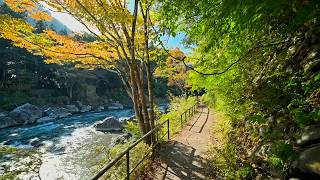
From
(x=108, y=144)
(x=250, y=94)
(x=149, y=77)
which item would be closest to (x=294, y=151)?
(x=250, y=94)

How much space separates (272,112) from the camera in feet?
21.0

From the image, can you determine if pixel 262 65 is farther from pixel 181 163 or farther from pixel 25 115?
pixel 25 115

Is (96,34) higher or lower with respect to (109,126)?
higher

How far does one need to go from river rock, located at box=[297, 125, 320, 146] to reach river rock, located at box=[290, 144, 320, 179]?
0.46ft

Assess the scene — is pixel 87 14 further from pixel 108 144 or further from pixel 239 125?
pixel 108 144

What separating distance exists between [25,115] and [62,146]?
18155mm

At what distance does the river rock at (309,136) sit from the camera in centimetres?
440

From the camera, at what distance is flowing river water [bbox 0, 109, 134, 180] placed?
15.4 metres

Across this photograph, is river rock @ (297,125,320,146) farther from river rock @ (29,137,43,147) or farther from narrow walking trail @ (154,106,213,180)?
river rock @ (29,137,43,147)

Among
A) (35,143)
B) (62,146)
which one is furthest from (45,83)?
(62,146)

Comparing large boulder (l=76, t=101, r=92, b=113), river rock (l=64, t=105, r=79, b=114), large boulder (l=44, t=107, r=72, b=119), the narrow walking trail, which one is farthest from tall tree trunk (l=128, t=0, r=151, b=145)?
large boulder (l=76, t=101, r=92, b=113)

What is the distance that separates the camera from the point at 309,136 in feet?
14.9

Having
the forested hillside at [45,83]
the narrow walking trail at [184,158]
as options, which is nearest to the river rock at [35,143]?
the narrow walking trail at [184,158]

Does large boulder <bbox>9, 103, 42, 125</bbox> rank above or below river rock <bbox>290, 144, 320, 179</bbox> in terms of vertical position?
below
